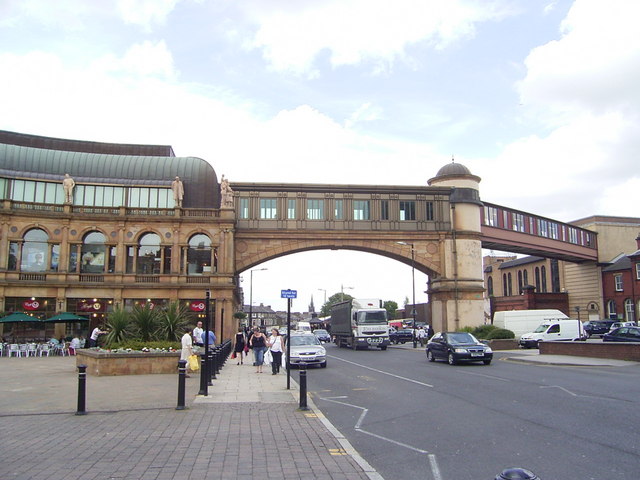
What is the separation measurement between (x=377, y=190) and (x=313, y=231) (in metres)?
6.68

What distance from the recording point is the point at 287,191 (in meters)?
48.4

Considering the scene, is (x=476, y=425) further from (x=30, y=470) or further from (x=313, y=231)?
(x=313, y=231)

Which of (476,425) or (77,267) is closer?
(476,425)

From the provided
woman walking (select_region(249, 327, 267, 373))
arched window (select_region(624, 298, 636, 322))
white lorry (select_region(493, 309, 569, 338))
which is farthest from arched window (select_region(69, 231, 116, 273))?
arched window (select_region(624, 298, 636, 322))

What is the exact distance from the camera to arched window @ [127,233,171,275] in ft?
147

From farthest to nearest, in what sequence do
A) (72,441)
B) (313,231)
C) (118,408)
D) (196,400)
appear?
(313,231)
(196,400)
(118,408)
(72,441)

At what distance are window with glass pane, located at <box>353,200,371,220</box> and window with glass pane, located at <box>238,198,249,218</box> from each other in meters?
9.05

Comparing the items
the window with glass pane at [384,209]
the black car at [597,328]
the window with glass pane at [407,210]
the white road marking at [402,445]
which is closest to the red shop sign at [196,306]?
the window with glass pane at [384,209]

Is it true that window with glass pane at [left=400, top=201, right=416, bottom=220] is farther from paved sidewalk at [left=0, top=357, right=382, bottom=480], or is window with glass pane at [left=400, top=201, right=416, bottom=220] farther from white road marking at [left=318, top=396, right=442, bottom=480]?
white road marking at [left=318, top=396, right=442, bottom=480]

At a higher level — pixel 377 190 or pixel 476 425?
pixel 377 190

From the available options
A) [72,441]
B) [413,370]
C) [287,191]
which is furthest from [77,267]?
[72,441]

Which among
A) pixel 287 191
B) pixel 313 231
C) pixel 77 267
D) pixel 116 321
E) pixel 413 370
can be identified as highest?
pixel 287 191

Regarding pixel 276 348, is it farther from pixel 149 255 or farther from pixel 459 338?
pixel 149 255

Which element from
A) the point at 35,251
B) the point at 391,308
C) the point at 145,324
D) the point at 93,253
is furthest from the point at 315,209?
the point at 391,308
